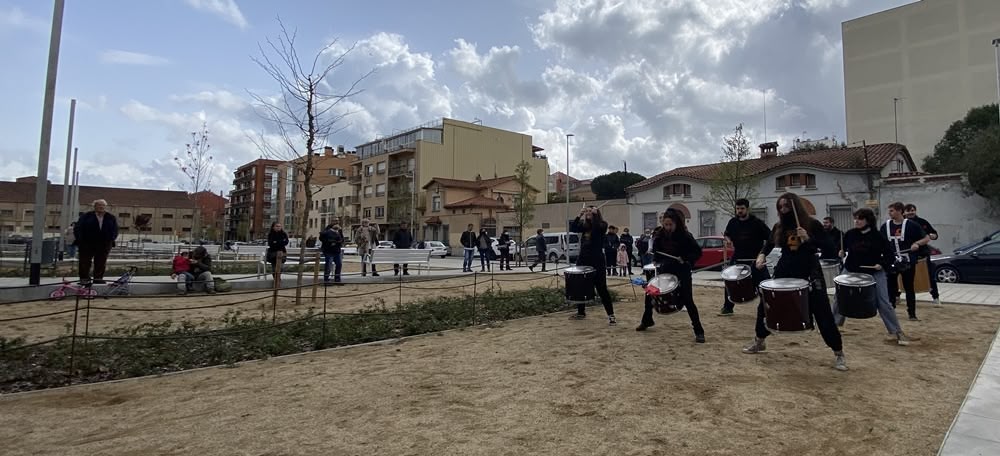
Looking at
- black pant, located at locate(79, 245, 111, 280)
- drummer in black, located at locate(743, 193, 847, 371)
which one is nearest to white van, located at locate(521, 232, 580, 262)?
black pant, located at locate(79, 245, 111, 280)

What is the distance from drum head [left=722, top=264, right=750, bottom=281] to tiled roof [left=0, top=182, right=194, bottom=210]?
9526 centimetres

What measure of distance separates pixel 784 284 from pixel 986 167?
2310cm

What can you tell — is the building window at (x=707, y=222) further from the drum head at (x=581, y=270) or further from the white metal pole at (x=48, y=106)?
the white metal pole at (x=48, y=106)

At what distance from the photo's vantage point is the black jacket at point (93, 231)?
8.23 metres

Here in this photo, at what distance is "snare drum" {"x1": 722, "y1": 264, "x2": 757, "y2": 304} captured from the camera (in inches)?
237

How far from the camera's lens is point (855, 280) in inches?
210

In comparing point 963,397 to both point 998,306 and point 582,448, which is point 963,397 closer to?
point 582,448

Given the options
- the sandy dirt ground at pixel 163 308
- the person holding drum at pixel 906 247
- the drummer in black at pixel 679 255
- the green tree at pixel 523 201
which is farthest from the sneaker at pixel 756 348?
the green tree at pixel 523 201

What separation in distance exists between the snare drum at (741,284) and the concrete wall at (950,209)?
22841 mm

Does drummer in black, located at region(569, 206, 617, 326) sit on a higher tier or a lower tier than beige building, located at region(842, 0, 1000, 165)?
lower

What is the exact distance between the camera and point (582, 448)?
302 cm

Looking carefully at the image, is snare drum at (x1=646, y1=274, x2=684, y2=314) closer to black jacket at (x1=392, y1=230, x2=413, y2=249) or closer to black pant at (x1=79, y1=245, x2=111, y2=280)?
black pant at (x1=79, y1=245, x2=111, y2=280)

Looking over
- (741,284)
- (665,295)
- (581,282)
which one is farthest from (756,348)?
(581,282)

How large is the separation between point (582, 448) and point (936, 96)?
2332 inches
